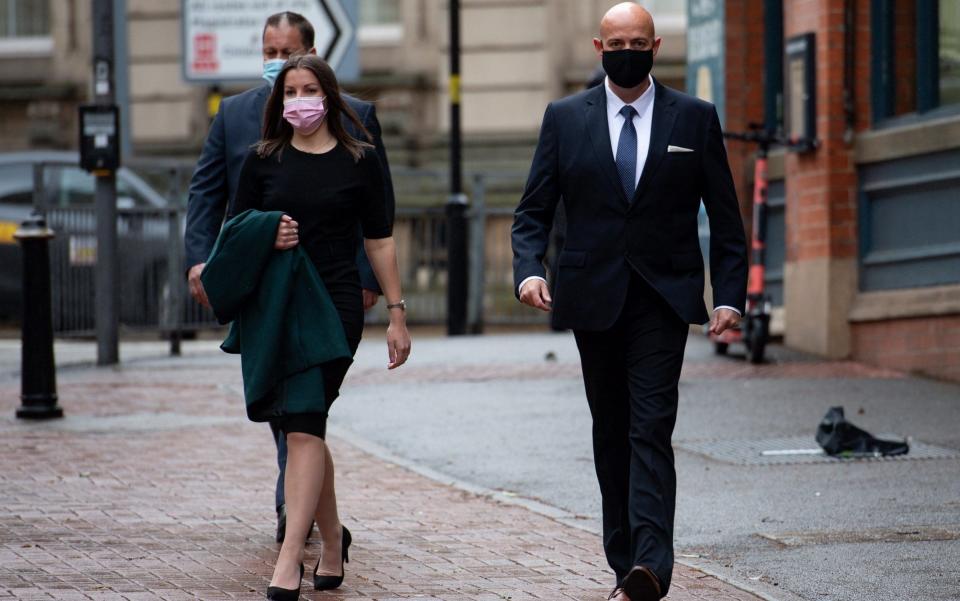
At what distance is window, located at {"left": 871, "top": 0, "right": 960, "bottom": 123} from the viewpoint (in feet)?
39.7

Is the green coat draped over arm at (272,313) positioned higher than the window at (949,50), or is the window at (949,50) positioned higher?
the window at (949,50)

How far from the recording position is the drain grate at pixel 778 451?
8789 mm

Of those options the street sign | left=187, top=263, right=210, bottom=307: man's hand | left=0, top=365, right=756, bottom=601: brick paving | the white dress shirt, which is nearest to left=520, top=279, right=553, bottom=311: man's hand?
the white dress shirt

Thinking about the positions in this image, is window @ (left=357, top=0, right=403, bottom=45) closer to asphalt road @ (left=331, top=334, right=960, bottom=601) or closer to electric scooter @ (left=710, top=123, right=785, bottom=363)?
asphalt road @ (left=331, top=334, right=960, bottom=601)

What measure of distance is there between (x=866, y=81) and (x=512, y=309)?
→ 6116mm

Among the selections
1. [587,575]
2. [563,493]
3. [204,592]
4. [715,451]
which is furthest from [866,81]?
[204,592]

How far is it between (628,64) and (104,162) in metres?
8.51

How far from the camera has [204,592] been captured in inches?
232

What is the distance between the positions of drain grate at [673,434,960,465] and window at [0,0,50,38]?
19.8 m

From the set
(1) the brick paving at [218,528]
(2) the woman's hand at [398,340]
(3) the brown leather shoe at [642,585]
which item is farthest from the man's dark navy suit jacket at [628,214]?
(1) the brick paving at [218,528]

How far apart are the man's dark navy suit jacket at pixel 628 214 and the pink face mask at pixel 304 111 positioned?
73cm

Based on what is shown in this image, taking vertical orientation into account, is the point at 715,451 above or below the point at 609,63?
below

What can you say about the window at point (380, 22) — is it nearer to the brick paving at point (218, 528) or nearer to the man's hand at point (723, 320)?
the brick paving at point (218, 528)

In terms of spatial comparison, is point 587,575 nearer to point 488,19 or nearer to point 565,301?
point 565,301
